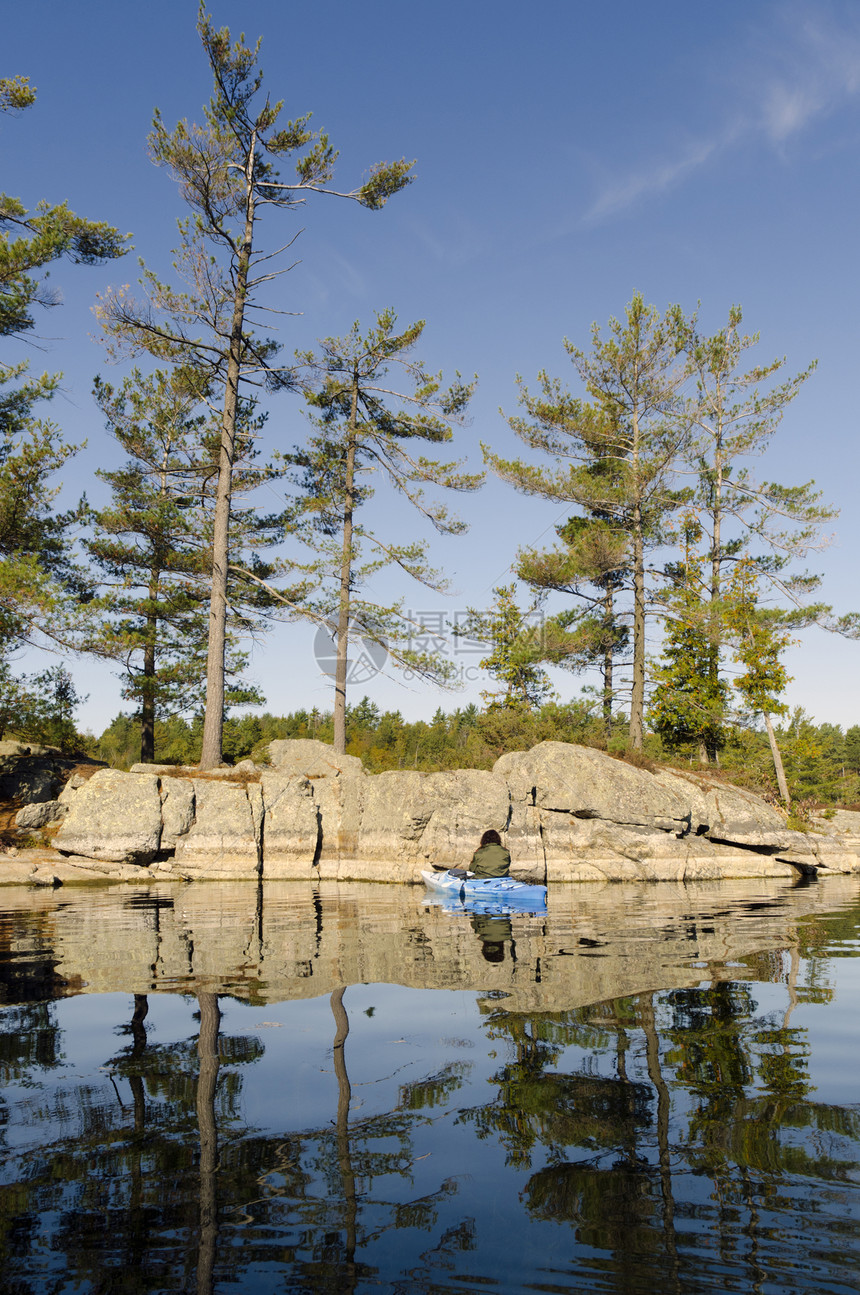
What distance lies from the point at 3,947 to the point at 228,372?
19299 millimetres

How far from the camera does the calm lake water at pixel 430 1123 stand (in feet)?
8.44

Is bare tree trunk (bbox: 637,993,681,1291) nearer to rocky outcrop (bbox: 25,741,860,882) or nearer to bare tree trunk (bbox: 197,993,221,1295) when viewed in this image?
bare tree trunk (bbox: 197,993,221,1295)

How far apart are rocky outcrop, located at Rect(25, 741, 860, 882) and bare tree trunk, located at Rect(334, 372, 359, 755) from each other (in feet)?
14.8

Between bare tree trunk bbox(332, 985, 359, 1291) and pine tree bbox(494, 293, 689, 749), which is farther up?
pine tree bbox(494, 293, 689, 749)

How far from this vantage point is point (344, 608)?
25359 mm

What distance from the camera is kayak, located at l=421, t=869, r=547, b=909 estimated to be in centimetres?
1378

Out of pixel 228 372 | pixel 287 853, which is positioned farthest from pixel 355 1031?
pixel 228 372

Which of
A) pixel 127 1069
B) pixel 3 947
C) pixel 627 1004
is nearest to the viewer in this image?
pixel 127 1069

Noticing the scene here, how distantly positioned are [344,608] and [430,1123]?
72.5ft

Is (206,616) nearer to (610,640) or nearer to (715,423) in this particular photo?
(610,640)

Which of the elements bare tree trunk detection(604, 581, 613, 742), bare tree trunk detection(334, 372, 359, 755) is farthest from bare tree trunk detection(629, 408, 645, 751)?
bare tree trunk detection(334, 372, 359, 755)

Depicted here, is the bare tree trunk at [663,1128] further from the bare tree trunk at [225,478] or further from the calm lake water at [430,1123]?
the bare tree trunk at [225,478]

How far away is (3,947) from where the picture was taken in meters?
9.04

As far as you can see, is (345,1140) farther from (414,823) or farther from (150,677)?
(150,677)
